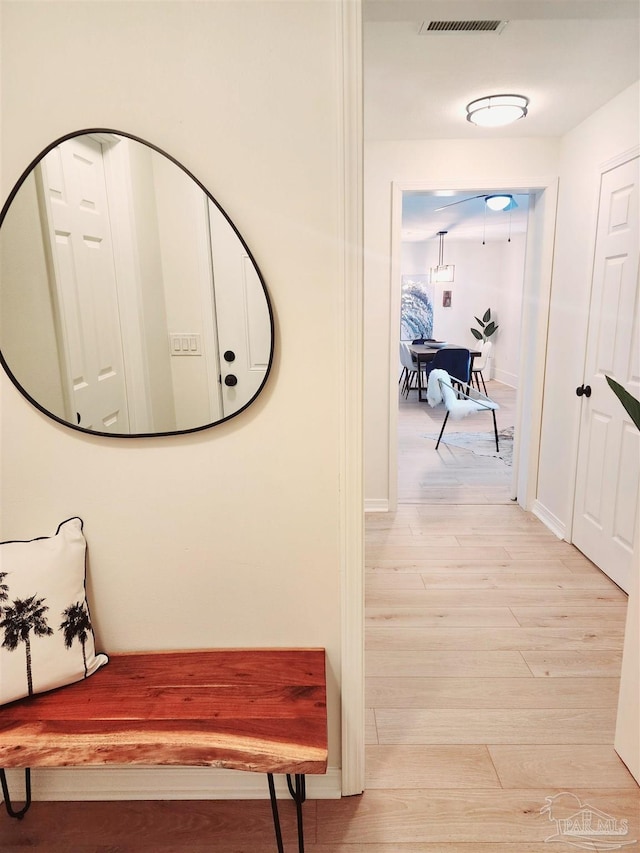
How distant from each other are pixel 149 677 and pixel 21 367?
85 cm

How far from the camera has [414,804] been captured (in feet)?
5.06

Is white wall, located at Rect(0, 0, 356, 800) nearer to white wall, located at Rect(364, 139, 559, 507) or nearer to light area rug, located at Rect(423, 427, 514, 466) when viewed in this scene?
white wall, located at Rect(364, 139, 559, 507)

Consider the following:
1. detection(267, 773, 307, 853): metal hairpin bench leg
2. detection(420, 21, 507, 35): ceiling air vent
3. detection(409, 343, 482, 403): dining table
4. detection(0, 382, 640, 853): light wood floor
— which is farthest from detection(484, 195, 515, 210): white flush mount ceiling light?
detection(267, 773, 307, 853): metal hairpin bench leg

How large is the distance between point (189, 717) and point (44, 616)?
439 mm

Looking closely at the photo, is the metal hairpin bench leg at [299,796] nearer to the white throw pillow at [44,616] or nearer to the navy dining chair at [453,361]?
the white throw pillow at [44,616]

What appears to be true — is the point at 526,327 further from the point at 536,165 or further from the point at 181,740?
the point at 181,740

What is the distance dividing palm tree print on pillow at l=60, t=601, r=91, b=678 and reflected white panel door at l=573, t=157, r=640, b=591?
235 cm

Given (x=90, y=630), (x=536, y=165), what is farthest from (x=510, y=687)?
(x=536, y=165)

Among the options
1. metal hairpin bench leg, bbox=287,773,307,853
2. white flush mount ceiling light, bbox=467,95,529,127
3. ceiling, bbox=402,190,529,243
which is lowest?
metal hairpin bench leg, bbox=287,773,307,853

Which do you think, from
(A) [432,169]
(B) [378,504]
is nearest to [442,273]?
(A) [432,169]

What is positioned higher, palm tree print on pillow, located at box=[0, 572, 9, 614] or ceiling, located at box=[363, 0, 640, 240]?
ceiling, located at box=[363, 0, 640, 240]

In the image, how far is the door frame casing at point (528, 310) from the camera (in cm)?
329

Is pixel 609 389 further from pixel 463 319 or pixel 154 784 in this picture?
pixel 463 319

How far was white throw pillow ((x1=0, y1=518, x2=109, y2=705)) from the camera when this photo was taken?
4.22 feet
